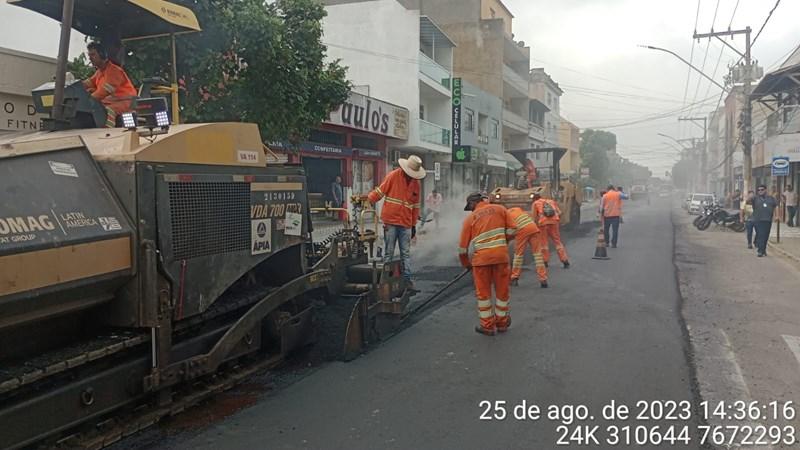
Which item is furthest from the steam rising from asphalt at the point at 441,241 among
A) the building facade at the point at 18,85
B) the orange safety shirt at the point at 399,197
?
the building facade at the point at 18,85

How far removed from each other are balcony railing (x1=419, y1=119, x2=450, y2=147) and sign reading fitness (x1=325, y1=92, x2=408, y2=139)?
1532 mm

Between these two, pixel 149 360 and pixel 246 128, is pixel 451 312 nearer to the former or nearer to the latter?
pixel 246 128

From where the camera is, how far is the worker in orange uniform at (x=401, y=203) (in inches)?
309

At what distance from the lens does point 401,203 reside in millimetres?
7934

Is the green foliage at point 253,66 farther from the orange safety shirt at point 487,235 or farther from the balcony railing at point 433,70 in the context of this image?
the balcony railing at point 433,70

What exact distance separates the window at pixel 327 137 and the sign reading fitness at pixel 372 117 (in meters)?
0.77

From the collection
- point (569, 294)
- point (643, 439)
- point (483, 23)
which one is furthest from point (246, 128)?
point (483, 23)

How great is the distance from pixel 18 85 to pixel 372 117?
12803mm

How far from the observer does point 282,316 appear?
5.45 metres

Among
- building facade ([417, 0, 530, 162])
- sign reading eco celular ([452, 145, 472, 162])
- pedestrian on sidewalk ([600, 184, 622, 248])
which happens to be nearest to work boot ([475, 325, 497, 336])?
pedestrian on sidewalk ([600, 184, 622, 248])

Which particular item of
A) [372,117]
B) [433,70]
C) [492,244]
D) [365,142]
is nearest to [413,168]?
[492,244]

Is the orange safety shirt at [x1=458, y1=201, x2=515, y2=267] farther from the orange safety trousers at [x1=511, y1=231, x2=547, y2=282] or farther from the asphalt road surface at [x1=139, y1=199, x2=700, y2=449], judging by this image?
the orange safety trousers at [x1=511, y1=231, x2=547, y2=282]

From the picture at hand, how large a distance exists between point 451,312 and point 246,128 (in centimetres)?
400

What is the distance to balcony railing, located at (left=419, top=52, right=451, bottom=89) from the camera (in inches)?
1054
